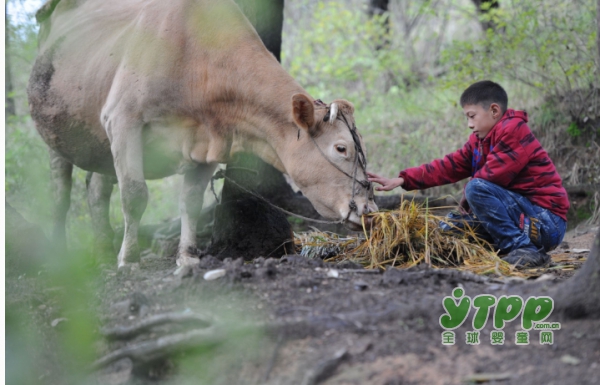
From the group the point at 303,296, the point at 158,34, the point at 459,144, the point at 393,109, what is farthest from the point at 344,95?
the point at 303,296

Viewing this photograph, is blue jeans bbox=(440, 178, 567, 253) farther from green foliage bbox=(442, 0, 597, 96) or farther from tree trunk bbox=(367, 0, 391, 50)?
tree trunk bbox=(367, 0, 391, 50)

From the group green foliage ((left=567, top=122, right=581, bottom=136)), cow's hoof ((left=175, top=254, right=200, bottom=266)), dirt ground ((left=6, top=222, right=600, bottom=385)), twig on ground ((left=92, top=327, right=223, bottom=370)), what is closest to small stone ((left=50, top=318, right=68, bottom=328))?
dirt ground ((left=6, top=222, right=600, bottom=385))

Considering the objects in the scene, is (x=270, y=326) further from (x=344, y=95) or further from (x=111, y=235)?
(x=344, y=95)

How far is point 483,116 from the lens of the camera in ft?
14.9

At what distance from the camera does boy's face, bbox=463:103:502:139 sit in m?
4.52

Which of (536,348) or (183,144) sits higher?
(183,144)

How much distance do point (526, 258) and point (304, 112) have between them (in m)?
1.79

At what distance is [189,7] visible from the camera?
4996mm

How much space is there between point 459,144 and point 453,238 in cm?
462

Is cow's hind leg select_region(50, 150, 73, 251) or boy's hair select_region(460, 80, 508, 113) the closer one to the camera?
boy's hair select_region(460, 80, 508, 113)

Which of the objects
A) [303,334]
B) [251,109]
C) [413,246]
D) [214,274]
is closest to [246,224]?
[251,109]

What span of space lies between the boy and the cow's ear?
0.62 m

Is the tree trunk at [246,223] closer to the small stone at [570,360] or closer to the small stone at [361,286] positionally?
the small stone at [361,286]

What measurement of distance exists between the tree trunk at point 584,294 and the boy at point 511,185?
1.44m
